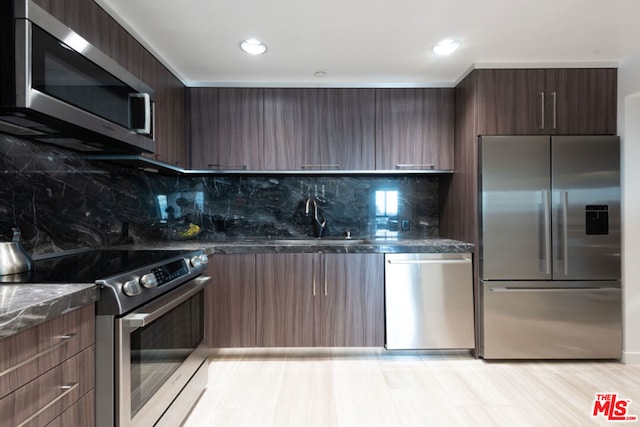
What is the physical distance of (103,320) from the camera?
1188 mm

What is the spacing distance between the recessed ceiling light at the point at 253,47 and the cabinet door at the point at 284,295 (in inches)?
57.9

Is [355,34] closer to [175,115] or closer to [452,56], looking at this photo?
[452,56]

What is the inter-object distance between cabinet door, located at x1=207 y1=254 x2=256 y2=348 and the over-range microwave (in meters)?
1.12

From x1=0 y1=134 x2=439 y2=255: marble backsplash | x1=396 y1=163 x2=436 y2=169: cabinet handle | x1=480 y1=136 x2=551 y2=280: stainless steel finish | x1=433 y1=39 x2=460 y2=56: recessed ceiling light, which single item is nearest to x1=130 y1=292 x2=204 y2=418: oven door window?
x1=0 y1=134 x2=439 y2=255: marble backsplash

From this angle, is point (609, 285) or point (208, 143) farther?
point (208, 143)

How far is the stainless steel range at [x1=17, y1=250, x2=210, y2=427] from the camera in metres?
1.19

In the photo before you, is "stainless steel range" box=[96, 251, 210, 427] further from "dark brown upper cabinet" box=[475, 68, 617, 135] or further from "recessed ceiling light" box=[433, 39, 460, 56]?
"dark brown upper cabinet" box=[475, 68, 617, 135]

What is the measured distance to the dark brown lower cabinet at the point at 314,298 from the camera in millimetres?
2570

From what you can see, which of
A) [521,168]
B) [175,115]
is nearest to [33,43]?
[175,115]

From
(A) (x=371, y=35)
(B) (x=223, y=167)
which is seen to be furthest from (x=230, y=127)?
(A) (x=371, y=35)

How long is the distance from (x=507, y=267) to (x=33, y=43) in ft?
9.52

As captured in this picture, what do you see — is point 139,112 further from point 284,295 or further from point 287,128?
point 284,295

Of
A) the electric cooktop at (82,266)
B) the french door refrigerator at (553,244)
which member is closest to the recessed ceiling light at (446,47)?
the french door refrigerator at (553,244)

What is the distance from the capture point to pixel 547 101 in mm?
2523
